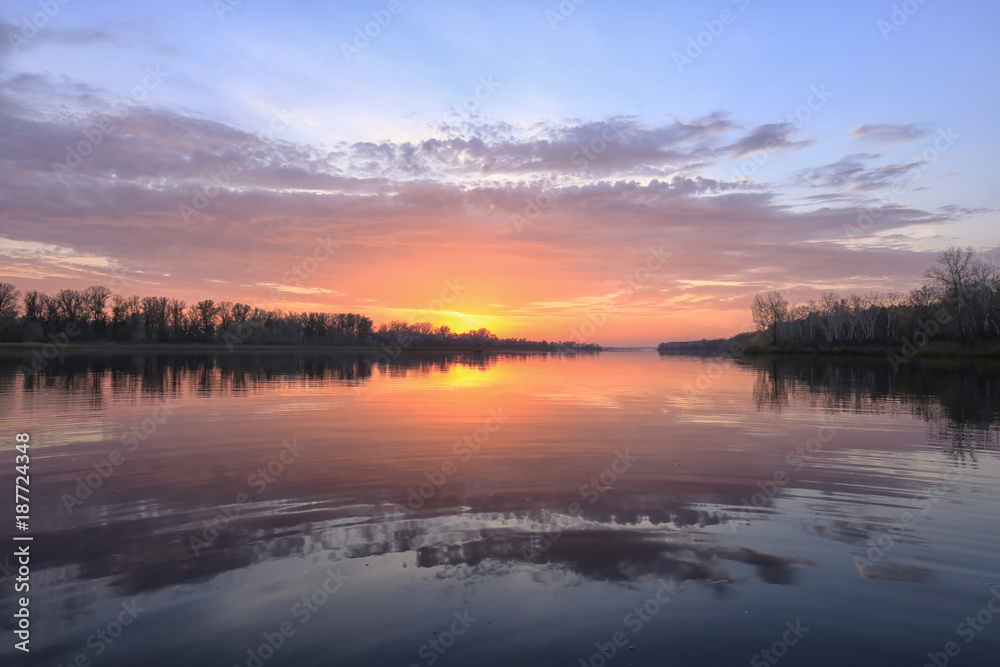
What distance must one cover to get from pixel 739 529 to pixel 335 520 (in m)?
6.47

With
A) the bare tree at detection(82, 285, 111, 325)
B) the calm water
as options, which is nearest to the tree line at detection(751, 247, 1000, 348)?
the calm water

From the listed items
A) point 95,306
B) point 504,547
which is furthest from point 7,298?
point 504,547

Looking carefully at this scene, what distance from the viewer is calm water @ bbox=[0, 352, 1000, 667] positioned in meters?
5.54

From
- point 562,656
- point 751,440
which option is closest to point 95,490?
point 562,656

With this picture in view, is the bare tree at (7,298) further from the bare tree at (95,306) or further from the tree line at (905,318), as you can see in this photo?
the tree line at (905,318)

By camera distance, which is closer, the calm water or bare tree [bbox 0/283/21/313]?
the calm water

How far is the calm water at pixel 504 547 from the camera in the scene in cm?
554

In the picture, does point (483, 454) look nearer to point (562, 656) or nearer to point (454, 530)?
point (454, 530)

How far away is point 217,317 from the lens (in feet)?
522

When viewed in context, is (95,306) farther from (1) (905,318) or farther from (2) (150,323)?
(1) (905,318)

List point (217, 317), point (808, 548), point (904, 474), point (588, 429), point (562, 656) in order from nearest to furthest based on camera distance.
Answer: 1. point (562, 656)
2. point (808, 548)
3. point (904, 474)
4. point (588, 429)
5. point (217, 317)

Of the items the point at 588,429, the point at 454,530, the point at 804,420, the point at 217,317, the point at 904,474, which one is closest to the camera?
the point at 454,530

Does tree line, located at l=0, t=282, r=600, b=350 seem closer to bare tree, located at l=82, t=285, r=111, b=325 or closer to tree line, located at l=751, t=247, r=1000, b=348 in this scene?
bare tree, located at l=82, t=285, r=111, b=325

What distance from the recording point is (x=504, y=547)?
7.93 meters
